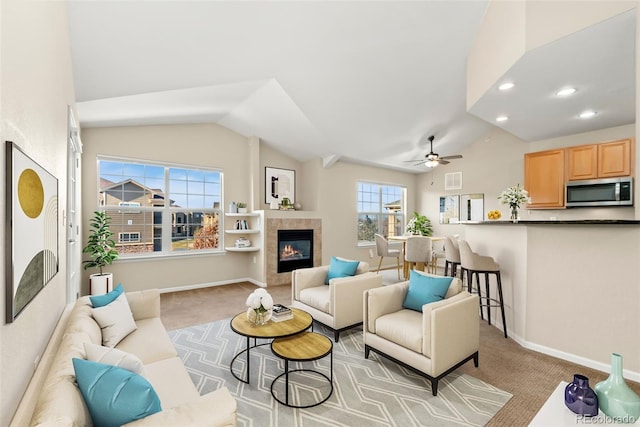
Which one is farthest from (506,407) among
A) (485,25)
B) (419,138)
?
(419,138)

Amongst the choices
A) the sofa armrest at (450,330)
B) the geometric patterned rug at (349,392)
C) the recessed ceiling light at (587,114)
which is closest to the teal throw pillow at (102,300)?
the geometric patterned rug at (349,392)

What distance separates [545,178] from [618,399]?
4.53 metres

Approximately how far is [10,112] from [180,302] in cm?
399

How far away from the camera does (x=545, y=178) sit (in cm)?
492

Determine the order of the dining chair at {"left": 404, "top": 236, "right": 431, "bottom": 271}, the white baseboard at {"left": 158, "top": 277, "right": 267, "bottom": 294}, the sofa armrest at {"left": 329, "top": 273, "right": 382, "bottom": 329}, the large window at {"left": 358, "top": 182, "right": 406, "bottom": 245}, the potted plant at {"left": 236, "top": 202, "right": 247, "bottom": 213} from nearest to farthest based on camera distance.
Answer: the sofa armrest at {"left": 329, "top": 273, "right": 382, "bottom": 329}
the white baseboard at {"left": 158, "top": 277, "right": 267, "bottom": 294}
the dining chair at {"left": 404, "top": 236, "right": 431, "bottom": 271}
the potted plant at {"left": 236, "top": 202, "right": 247, "bottom": 213}
the large window at {"left": 358, "top": 182, "right": 406, "bottom": 245}

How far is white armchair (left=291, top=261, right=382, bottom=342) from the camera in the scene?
312 centimetres

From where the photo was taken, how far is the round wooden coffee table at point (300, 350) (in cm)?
208

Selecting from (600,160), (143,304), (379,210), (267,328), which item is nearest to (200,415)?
(267,328)

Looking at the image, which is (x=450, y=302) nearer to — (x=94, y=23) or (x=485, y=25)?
(x=485, y=25)

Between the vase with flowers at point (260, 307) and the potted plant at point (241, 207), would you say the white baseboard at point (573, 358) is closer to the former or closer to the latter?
the vase with flowers at point (260, 307)

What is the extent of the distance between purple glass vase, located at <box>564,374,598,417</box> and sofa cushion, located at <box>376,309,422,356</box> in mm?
969

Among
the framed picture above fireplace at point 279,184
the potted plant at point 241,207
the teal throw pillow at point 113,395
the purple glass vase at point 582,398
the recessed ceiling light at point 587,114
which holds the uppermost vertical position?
the recessed ceiling light at point 587,114

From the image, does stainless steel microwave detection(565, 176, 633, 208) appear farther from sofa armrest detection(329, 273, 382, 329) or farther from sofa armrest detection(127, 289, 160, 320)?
sofa armrest detection(127, 289, 160, 320)

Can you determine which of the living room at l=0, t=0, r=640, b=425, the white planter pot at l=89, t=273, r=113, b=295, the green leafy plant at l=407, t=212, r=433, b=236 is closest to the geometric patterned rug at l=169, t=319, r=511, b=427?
the living room at l=0, t=0, r=640, b=425
